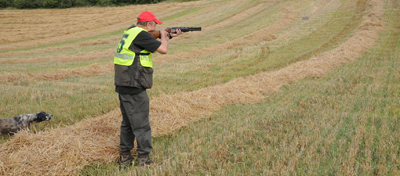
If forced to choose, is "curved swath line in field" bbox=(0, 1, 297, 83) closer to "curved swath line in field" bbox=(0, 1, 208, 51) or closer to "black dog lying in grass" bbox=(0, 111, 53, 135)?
"black dog lying in grass" bbox=(0, 111, 53, 135)

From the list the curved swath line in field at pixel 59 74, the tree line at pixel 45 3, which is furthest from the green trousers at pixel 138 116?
the tree line at pixel 45 3

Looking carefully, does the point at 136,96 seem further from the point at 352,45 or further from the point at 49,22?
the point at 49,22

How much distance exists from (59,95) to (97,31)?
76.0 ft

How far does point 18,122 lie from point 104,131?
1.75m

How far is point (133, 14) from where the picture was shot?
122ft

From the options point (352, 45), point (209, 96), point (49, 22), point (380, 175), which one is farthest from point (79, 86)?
point (49, 22)

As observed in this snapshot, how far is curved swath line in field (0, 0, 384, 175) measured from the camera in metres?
3.54

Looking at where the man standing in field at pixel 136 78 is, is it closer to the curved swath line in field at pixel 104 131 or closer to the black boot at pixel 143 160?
the black boot at pixel 143 160

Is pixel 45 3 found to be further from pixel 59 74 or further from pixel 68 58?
pixel 59 74

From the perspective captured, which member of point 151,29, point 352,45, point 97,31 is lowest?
point 97,31

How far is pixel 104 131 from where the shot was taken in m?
4.77

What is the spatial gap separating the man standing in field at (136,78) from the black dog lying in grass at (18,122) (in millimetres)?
2410

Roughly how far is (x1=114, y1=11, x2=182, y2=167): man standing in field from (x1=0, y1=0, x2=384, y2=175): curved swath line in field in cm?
59

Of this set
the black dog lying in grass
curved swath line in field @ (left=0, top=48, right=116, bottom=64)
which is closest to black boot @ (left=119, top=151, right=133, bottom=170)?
the black dog lying in grass
